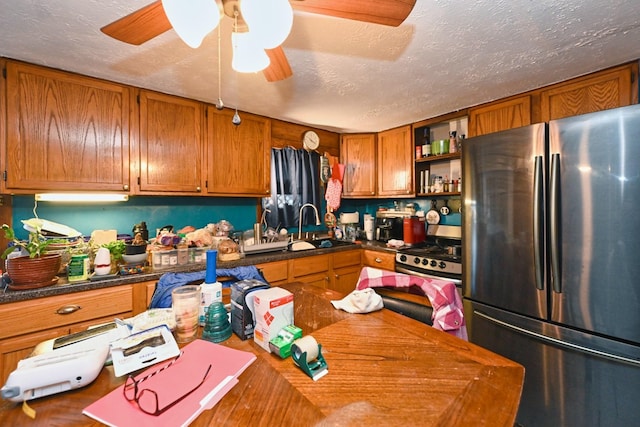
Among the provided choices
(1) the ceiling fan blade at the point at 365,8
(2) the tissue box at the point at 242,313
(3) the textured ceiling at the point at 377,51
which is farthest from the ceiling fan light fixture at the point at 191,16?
(2) the tissue box at the point at 242,313

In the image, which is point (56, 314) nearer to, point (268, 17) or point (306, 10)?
point (268, 17)

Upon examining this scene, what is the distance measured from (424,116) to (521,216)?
1.58 meters

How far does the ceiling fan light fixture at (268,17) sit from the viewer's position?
777 mm

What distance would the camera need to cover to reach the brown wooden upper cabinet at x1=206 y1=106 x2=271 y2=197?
2.40m

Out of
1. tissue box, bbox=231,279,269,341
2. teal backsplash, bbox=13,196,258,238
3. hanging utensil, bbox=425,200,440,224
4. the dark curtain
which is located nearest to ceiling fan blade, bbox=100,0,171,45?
tissue box, bbox=231,279,269,341

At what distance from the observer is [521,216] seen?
1.60 meters

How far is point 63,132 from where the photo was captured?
1773 millimetres

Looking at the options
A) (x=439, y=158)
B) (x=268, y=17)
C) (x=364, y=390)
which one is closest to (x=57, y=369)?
(x=364, y=390)

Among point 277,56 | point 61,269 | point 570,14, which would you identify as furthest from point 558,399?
point 61,269

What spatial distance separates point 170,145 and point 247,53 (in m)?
1.54

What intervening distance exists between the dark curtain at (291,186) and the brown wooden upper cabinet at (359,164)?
395 mm

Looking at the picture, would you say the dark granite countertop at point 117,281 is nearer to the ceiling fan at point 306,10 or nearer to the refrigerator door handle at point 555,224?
the ceiling fan at point 306,10

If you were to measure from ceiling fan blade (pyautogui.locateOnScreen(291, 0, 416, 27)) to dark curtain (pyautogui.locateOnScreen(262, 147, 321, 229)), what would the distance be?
2034 millimetres

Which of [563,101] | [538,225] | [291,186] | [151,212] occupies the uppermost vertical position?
[563,101]
